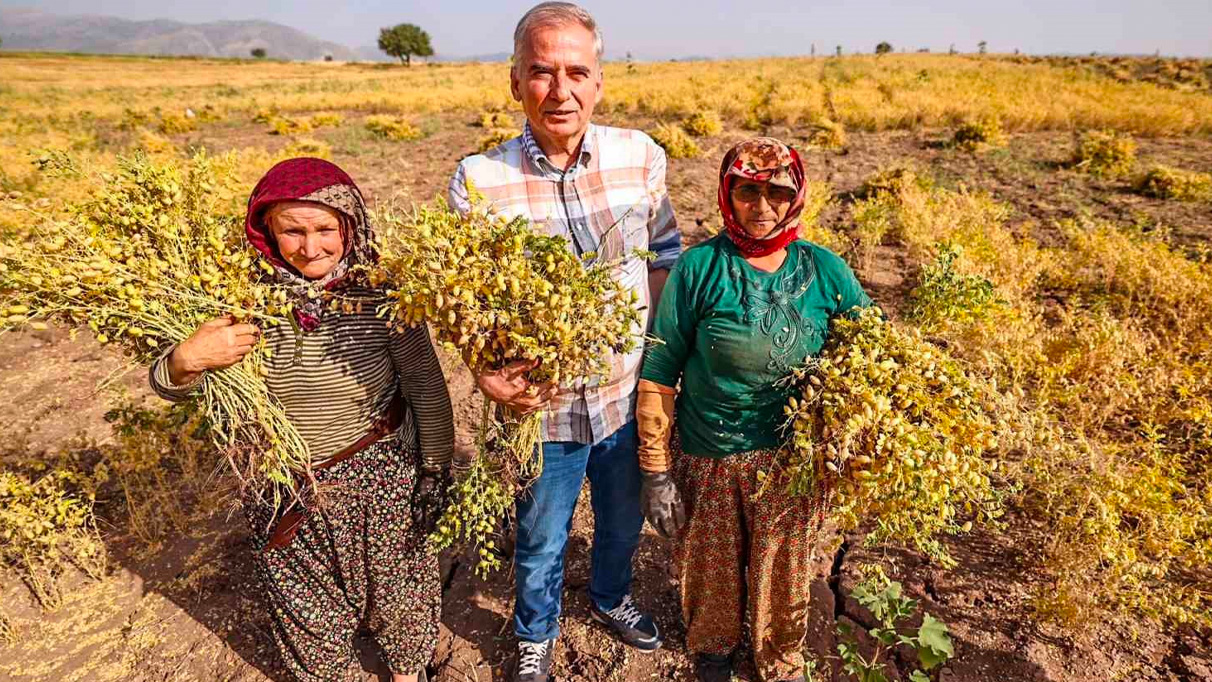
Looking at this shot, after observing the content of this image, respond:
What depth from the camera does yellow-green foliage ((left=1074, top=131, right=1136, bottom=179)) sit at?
9336mm

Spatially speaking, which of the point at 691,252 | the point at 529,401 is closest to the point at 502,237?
the point at 529,401

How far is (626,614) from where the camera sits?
2738mm

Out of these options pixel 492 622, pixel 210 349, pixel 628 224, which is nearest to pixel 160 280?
pixel 210 349

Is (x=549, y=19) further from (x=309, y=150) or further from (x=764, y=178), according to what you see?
(x=309, y=150)

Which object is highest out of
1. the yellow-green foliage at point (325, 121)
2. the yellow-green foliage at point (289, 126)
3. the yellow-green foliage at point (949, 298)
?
the yellow-green foliage at point (325, 121)

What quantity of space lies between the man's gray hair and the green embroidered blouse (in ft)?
2.83

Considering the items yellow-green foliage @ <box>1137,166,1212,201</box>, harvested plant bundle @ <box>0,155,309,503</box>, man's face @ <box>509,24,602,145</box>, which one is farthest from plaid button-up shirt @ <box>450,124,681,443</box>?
yellow-green foliage @ <box>1137,166,1212,201</box>

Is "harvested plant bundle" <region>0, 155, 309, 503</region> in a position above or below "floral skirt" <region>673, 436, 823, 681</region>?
above

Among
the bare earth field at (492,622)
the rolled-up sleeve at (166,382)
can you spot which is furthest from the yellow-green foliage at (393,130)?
the rolled-up sleeve at (166,382)

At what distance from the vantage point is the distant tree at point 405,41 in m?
63.6

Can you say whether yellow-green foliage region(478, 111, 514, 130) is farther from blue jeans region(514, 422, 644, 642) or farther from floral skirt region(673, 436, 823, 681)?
floral skirt region(673, 436, 823, 681)

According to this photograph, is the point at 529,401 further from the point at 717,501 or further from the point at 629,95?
the point at 629,95

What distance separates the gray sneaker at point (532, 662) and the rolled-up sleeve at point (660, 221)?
5.96 ft

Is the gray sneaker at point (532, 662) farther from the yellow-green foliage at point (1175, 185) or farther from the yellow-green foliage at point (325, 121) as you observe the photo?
the yellow-green foliage at point (325, 121)
